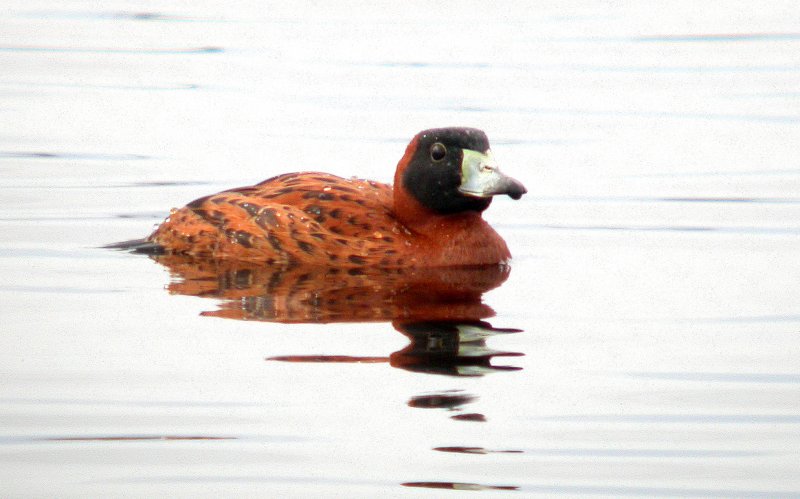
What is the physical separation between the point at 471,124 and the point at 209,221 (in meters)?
6.77

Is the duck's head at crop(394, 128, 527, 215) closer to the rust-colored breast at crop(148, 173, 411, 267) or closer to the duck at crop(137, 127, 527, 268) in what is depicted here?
the duck at crop(137, 127, 527, 268)

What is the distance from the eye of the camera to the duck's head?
34.7 ft

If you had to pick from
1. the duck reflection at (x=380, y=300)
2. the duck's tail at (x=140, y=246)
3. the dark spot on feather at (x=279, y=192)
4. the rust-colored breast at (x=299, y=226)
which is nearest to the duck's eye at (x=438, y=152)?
the rust-colored breast at (x=299, y=226)

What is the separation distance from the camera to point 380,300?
946 centimetres

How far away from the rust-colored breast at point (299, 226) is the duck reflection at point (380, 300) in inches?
3.9

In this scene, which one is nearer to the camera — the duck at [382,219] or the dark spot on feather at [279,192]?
the duck at [382,219]

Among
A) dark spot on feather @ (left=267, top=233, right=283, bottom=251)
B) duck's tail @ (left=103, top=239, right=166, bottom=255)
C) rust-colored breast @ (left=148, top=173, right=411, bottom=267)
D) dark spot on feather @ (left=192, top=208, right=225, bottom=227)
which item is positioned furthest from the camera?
duck's tail @ (left=103, top=239, right=166, bottom=255)

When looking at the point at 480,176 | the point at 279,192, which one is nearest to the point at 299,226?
the point at 279,192

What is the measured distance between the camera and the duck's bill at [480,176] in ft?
34.2

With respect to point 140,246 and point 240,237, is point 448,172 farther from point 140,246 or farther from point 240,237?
point 140,246

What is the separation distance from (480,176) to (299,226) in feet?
3.76

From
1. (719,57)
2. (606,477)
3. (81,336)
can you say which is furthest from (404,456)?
(719,57)

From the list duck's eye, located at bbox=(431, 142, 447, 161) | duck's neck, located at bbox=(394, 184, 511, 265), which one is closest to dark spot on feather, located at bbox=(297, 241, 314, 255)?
duck's neck, located at bbox=(394, 184, 511, 265)

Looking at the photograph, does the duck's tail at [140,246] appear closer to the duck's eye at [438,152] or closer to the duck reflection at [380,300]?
the duck reflection at [380,300]
